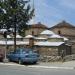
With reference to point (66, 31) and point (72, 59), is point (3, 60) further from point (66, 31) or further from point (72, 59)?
point (66, 31)

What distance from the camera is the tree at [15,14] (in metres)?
39.0

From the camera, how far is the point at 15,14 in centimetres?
3906

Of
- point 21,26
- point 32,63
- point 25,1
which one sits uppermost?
point 25,1

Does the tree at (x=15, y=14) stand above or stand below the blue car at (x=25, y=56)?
above

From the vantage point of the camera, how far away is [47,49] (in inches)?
1911

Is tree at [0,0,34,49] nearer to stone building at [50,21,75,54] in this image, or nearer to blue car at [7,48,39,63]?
blue car at [7,48,39,63]

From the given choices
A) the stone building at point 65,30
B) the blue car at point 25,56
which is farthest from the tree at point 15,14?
the stone building at point 65,30

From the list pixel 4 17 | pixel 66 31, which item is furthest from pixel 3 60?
pixel 66 31

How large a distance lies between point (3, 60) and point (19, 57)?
2.70 metres

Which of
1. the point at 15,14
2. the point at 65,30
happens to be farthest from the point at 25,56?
the point at 65,30

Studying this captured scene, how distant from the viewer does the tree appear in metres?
39.0

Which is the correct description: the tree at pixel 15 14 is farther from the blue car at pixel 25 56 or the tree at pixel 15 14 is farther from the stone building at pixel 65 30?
the stone building at pixel 65 30

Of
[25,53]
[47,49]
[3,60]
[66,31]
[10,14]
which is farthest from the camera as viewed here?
[66,31]

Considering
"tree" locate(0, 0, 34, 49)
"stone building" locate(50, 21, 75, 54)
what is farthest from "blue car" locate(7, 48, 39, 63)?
"stone building" locate(50, 21, 75, 54)
